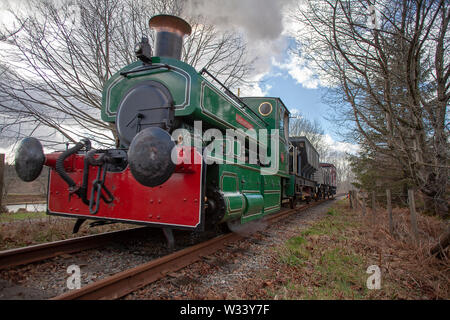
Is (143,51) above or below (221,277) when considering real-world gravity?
above

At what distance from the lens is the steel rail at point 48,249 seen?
2781 mm

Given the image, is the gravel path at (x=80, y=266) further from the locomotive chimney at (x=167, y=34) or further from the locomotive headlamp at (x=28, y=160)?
the locomotive chimney at (x=167, y=34)

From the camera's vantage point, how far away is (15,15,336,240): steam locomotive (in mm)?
2955

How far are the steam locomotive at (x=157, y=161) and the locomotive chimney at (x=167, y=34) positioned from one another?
2 cm

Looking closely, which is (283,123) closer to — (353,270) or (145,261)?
(353,270)

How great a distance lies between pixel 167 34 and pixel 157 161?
2.54 m

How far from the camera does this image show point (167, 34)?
409 centimetres

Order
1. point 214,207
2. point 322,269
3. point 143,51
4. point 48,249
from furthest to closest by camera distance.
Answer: point 143,51
point 214,207
point 322,269
point 48,249

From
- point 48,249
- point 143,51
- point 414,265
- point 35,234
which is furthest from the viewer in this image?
point 35,234

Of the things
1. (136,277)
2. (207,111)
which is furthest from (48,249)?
(207,111)

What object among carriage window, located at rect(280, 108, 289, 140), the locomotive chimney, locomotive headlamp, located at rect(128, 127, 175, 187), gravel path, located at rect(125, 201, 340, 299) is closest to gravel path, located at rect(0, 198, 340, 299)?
gravel path, located at rect(125, 201, 340, 299)

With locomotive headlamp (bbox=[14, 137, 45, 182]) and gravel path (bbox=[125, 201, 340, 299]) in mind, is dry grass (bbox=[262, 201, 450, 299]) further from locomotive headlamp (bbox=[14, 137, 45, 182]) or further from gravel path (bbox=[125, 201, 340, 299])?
locomotive headlamp (bbox=[14, 137, 45, 182])
